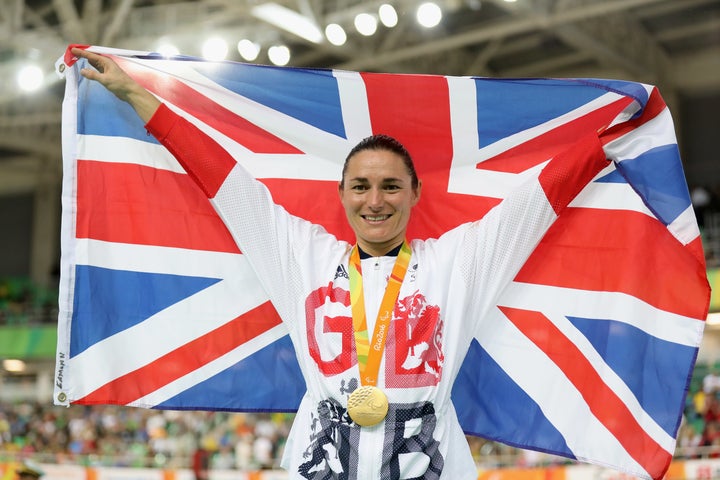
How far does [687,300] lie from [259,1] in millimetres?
11314

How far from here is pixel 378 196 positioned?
2762mm

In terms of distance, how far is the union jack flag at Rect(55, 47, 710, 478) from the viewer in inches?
132

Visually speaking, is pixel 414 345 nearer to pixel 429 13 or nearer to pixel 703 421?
pixel 703 421

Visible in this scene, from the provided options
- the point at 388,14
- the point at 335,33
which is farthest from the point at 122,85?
the point at 335,33

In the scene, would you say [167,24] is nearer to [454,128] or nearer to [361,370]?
[454,128]

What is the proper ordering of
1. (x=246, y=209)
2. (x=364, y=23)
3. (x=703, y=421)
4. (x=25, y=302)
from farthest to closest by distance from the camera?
(x=25, y=302) → (x=364, y=23) → (x=703, y=421) → (x=246, y=209)

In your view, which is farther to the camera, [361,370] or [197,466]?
[197,466]

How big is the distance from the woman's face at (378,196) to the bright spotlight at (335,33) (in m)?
12.3

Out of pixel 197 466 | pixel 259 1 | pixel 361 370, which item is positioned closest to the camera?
pixel 361 370

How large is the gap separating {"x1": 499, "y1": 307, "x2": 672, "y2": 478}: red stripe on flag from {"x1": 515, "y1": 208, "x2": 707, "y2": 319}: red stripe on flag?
15cm

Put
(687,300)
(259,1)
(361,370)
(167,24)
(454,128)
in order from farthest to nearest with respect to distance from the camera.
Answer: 1. (167,24)
2. (259,1)
3. (454,128)
4. (687,300)
5. (361,370)

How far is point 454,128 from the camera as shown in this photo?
3604mm

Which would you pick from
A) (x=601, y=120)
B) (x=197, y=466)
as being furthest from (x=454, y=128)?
(x=197, y=466)

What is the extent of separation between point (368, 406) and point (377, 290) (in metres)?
0.35
